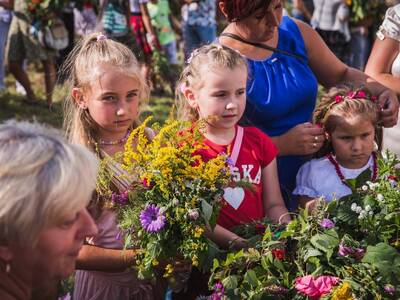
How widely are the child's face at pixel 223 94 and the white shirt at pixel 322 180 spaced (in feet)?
1.91

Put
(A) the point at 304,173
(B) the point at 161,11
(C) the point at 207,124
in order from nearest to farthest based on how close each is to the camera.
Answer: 1. (C) the point at 207,124
2. (A) the point at 304,173
3. (B) the point at 161,11

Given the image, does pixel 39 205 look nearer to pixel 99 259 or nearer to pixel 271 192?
pixel 99 259

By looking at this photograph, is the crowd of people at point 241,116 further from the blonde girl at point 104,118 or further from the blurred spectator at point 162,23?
the blurred spectator at point 162,23

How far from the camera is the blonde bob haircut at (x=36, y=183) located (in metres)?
1.84

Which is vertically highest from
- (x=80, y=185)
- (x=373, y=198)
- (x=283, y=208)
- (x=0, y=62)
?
(x=80, y=185)

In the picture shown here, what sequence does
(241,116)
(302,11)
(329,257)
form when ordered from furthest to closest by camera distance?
1. (302,11)
2. (241,116)
3. (329,257)

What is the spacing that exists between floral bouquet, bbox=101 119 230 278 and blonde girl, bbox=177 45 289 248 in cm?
37

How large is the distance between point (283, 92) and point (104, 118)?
868 millimetres

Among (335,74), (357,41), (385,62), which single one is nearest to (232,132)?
(335,74)

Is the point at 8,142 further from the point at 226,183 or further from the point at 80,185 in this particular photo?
the point at 226,183

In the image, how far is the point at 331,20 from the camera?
9453 mm

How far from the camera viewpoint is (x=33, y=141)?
1927 mm

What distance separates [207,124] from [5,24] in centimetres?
631

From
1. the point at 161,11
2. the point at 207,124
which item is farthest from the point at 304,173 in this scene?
the point at 161,11
